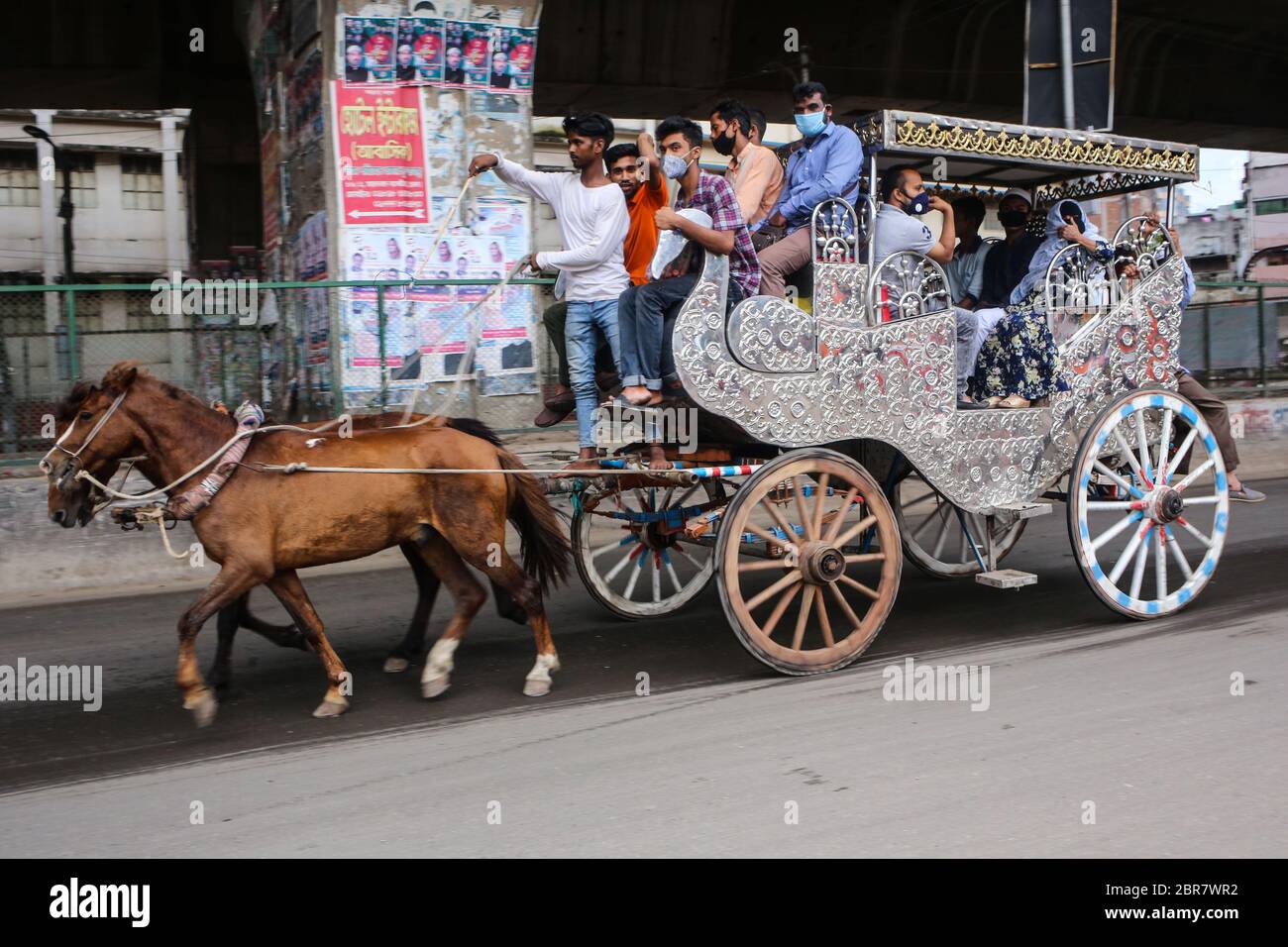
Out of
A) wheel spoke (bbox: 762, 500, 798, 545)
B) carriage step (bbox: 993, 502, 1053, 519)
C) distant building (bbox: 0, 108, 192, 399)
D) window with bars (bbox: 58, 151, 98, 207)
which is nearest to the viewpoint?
wheel spoke (bbox: 762, 500, 798, 545)

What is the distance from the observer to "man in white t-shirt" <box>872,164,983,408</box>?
6188mm

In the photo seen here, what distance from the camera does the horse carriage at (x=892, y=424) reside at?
18.5 ft

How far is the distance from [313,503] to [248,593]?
527 mm

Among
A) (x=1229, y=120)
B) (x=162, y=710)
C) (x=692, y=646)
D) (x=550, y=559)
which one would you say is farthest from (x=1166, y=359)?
(x=1229, y=120)

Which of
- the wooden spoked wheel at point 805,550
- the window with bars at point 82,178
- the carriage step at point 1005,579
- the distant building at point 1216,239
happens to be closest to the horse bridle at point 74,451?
the wooden spoked wheel at point 805,550

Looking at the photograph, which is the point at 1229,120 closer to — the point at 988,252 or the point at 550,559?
the point at 988,252

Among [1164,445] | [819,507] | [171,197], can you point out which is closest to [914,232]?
[819,507]

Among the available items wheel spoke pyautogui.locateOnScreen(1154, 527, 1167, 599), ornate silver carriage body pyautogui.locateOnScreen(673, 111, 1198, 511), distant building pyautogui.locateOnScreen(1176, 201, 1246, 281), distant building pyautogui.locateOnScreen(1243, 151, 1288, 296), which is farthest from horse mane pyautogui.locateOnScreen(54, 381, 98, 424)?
distant building pyautogui.locateOnScreen(1176, 201, 1246, 281)

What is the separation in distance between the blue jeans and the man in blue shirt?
820 mm

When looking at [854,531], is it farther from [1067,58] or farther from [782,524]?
[1067,58]

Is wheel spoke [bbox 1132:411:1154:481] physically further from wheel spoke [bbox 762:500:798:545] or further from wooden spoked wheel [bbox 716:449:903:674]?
wheel spoke [bbox 762:500:798:545]

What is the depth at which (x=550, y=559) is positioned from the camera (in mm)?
5891

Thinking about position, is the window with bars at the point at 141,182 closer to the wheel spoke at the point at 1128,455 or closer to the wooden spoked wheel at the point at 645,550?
the wooden spoked wheel at the point at 645,550

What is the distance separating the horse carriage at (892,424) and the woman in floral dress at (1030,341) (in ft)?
0.32
